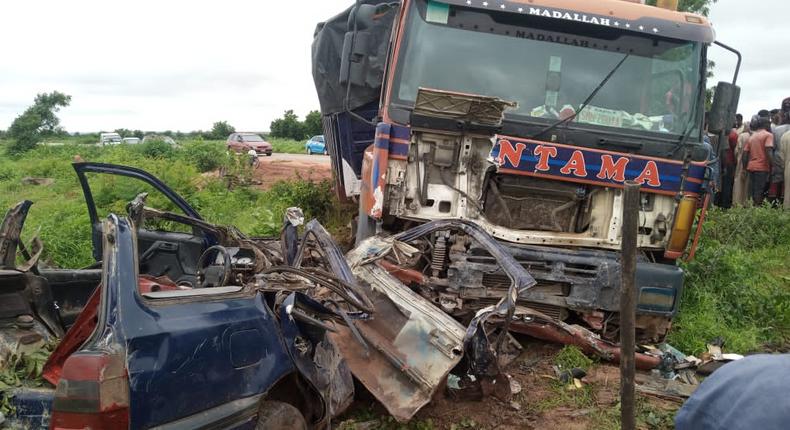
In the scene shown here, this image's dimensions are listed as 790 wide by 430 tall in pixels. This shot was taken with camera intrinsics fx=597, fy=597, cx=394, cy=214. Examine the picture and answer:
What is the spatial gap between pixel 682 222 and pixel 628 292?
3029 millimetres

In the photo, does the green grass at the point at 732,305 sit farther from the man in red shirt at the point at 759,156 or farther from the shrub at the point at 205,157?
the shrub at the point at 205,157

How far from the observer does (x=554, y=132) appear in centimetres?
480

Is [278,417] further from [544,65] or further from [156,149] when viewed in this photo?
[156,149]

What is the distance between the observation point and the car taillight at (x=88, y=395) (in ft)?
7.29

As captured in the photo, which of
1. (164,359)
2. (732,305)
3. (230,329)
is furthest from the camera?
(732,305)

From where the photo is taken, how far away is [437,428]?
3.73 meters

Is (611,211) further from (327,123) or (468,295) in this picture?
(327,123)

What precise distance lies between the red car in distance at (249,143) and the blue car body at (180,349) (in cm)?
2595

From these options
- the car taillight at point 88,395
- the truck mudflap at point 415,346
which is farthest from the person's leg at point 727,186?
the car taillight at point 88,395

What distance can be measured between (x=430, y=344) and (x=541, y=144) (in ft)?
6.54

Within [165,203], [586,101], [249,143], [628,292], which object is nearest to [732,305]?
[586,101]

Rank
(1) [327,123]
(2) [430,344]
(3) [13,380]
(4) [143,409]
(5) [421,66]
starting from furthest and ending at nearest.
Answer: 1. (1) [327,123]
2. (5) [421,66]
3. (2) [430,344]
4. (3) [13,380]
5. (4) [143,409]

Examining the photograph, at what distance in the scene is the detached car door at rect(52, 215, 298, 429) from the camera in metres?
2.24

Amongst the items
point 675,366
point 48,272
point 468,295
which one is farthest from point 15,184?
point 675,366
